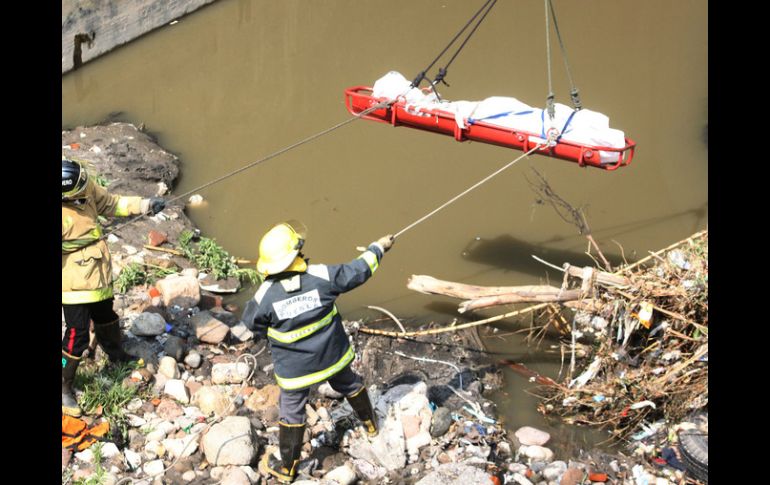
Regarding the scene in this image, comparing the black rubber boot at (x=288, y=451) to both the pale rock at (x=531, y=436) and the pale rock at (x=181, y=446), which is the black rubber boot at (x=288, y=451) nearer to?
the pale rock at (x=181, y=446)

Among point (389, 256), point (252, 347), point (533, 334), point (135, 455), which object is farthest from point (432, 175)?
point (135, 455)

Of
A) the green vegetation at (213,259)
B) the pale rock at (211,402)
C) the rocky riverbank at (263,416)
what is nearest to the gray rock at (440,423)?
the rocky riverbank at (263,416)

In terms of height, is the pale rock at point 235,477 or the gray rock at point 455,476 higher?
the gray rock at point 455,476

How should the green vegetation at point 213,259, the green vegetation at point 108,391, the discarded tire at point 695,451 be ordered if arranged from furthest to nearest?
the green vegetation at point 213,259 < the green vegetation at point 108,391 < the discarded tire at point 695,451

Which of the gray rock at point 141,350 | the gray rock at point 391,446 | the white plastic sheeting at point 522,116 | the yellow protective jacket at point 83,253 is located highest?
the white plastic sheeting at point 522,116

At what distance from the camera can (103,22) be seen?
35.3ft

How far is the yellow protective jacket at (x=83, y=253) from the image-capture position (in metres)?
4.79

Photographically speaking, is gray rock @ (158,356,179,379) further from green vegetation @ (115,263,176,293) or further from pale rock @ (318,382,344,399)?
green vegetation @ (115,263,176,293)

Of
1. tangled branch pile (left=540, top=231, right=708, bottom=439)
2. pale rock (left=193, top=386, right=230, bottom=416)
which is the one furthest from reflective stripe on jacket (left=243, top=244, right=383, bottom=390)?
tangled branch pile (left=540, top=231, right=708, bottom=439)

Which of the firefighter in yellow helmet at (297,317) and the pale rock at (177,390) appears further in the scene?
the pale rock at (177,390)

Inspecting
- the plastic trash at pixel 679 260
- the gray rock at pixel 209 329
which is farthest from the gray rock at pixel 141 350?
the plastic trash at pixel 679 260

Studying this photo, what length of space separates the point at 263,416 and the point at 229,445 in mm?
545

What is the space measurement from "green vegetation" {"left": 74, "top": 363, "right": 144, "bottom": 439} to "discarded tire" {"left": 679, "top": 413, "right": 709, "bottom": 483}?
3439mm

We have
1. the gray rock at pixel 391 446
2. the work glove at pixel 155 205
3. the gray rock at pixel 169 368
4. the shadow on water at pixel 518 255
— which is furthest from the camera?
the shadow on water at pixel 518 255
